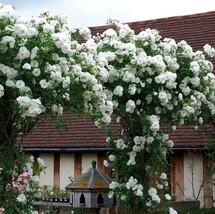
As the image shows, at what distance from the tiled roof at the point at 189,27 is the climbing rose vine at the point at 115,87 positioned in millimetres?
6669

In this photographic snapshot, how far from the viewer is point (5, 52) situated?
700 centimetres

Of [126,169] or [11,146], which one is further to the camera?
[126,169]

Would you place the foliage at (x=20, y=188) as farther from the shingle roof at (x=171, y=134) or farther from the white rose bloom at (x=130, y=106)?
the shingle roof at (x=171, y=134)

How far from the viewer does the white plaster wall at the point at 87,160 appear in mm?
15711

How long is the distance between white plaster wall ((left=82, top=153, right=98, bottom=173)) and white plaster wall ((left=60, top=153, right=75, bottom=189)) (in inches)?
12.5

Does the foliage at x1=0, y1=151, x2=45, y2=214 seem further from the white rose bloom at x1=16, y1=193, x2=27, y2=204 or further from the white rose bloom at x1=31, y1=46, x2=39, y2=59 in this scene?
the white rose bloom at x1=31, y1=46, x2=39, y2=59

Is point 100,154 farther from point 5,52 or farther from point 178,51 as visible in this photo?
point 5,52

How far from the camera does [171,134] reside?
14797 mm

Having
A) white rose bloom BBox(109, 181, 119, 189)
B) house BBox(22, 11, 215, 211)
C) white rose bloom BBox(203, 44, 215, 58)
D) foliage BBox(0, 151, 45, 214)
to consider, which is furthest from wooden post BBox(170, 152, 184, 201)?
foliage BBox(0, 151, 45, 214)

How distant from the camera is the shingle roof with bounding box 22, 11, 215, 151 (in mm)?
14664

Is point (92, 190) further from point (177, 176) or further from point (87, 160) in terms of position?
point (87, 160)

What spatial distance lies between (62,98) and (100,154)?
843cm

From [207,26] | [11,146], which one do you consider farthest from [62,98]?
[207,26]

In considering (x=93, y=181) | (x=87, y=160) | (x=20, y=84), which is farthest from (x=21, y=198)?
(x=87, y=160)
